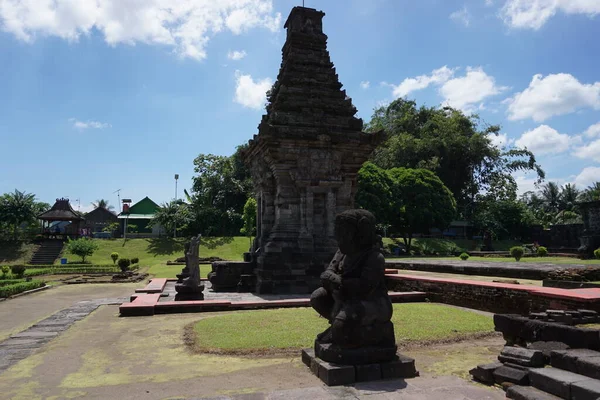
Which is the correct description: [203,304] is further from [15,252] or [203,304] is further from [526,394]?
[15,252]

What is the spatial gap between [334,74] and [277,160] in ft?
13.7

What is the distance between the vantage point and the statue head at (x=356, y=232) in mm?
5039

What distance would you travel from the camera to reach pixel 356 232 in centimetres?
504

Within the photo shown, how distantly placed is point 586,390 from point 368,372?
6.30ft

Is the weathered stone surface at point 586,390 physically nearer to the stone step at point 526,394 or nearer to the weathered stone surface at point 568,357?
the stone step at point 526,394

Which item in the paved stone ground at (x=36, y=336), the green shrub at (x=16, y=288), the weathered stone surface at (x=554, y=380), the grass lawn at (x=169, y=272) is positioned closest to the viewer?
the weathered stone surface at (x=554, y=380)

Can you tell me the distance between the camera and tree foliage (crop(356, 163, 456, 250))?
36759 mm

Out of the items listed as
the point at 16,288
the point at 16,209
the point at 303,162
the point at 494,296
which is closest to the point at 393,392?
the point at 494,296

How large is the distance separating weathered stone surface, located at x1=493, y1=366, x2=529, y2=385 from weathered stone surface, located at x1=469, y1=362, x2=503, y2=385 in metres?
0.04

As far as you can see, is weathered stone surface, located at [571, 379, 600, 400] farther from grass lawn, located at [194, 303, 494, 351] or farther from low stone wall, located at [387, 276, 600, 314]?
low stone wall, located at [387, 276, 600, 314]

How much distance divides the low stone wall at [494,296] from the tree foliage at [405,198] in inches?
986

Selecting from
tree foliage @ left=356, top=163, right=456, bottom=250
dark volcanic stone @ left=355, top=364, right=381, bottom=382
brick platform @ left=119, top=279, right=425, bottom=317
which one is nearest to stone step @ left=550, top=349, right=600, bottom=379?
dark volcanic stone @ left=355, top=364, right=381, bottom=382

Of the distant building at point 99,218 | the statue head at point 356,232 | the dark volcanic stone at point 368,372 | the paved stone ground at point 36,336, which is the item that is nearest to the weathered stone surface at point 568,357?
the dark volcanic stone at point 368,372

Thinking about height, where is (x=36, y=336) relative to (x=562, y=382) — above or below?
below
